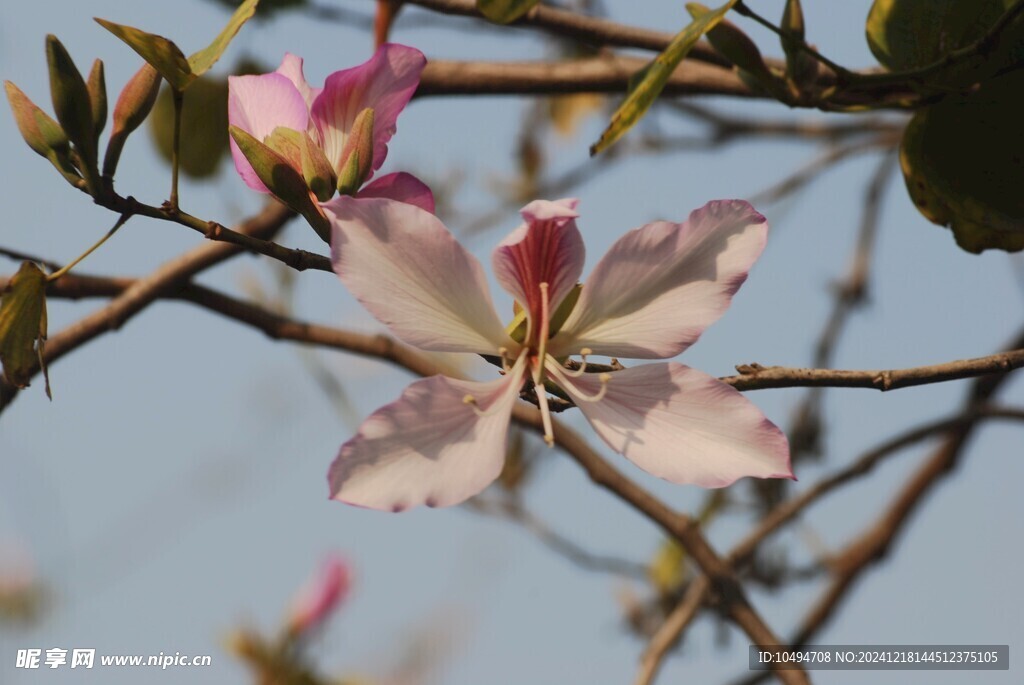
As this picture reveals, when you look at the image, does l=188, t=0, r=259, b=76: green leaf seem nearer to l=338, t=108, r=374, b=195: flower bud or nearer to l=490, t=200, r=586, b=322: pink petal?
l=338, t=108, r=374, b=195: flower bud

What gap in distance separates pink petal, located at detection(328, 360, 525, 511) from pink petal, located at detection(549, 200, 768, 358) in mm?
Result: 85

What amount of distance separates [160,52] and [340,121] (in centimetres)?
12

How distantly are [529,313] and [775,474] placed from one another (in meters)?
0.18

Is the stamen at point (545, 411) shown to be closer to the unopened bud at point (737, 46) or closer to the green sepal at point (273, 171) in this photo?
the green sepal at point (273, 171)

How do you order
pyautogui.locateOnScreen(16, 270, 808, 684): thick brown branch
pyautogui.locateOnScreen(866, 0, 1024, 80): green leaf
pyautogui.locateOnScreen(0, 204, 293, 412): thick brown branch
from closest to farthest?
pyautogui.locateOnScreen(866, 0, 1024, 80): green leaf → pyautogui.locateOnScreen(0, 204, 293, 412): thick brown branch → pyautogui.locateOnScreen(16, 270, 808, 684): thick brown branch

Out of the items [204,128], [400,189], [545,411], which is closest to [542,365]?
[545,411]

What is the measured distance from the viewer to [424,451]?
25.1 inches

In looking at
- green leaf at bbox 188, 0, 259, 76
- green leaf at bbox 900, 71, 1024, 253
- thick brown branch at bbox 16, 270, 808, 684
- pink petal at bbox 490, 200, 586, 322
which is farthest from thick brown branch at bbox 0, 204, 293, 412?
green leaf at bbox 900, 71, 1024, 253

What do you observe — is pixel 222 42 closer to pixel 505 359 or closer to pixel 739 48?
pixel 505 359

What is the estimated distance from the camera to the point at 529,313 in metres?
0.72

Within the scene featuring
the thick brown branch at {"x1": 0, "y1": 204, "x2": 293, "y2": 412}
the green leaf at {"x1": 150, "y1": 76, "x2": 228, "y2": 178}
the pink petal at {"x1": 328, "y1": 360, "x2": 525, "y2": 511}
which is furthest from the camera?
the green leaf at {"x1": 150, "y1": 76, "x2": 228, "y2": 178}

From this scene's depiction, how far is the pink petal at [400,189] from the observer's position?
0.72m

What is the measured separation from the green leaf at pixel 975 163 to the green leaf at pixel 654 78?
0.85 feet

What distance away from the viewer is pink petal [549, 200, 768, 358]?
26.7 inches
